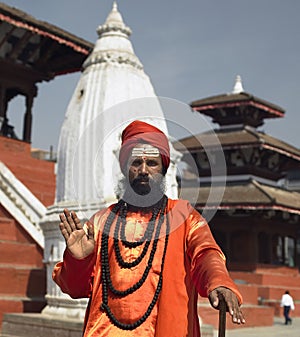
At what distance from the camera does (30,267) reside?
9328mm

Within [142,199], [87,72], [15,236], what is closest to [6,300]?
[15,236]

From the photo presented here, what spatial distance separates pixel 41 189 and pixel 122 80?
227 inches

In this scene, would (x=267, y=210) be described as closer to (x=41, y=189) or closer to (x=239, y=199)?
(x=239, y=199)

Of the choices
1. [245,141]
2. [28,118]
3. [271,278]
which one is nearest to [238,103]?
[245,141]

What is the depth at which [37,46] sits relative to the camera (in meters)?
16.9

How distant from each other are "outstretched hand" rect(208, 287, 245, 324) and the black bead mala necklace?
0.54 meters

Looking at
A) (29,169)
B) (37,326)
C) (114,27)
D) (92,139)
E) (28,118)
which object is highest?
(28,118)

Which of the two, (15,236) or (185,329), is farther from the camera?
(15,236)

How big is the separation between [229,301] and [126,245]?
0.84 meters

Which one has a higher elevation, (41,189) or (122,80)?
(122,80)

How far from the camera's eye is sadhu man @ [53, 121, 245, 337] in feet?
10.1

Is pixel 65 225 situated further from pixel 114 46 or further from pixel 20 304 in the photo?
pixel 20 304

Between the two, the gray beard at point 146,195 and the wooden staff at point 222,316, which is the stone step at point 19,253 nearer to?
the gray beard at point 146,195

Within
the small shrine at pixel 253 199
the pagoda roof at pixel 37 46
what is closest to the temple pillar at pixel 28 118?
the pagoda roof at pixel 37 46
